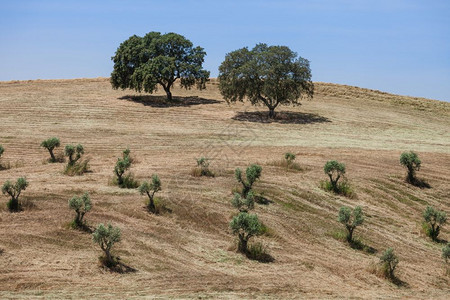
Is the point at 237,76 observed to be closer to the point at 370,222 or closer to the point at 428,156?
the point at 428,156

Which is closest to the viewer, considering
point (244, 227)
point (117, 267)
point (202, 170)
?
point (117, 267)

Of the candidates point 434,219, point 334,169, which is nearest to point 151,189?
point 334,169

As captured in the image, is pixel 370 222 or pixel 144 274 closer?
pixel 144 274

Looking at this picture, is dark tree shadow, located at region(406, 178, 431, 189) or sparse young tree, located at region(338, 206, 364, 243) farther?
dark tree shadow, located at region(406, 178, 431, 189)

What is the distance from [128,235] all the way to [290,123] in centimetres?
3534

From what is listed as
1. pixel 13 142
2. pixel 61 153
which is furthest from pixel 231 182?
pixel 13 142

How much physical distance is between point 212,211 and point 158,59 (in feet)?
124

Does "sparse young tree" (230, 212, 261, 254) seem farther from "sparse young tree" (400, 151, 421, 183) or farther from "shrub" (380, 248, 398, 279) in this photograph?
"sparse young tree" (400, 151, 421, 183)

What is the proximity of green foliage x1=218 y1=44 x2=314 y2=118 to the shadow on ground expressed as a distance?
2081mm

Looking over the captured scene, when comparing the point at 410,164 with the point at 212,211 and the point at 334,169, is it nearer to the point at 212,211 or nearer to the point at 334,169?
the point at 334,169

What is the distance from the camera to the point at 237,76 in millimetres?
53438

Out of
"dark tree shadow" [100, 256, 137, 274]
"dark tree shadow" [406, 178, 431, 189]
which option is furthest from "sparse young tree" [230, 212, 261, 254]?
"dark tree shadow" [406, 178, 431, 189]

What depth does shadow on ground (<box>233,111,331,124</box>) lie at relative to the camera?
5412 cm

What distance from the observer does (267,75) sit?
5238 centimetres
